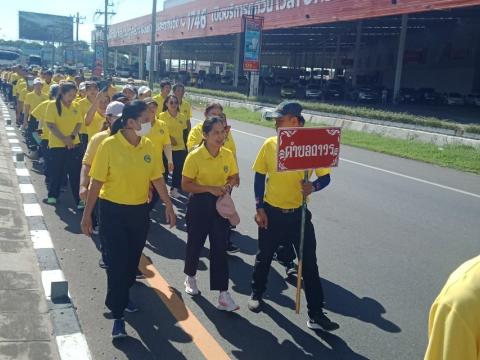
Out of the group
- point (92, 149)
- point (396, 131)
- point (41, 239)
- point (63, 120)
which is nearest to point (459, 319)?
point (92, 149)

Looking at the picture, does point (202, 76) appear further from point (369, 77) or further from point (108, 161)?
point (108, 161)

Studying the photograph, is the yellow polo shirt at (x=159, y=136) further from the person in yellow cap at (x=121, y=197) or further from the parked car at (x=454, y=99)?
the parked car at (x=454, y=99)

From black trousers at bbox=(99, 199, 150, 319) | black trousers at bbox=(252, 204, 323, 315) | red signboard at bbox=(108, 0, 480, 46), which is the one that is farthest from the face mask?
red signboard at bbox=(108, 0, 480, 46)

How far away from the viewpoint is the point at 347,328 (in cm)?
446

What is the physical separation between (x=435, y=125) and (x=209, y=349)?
698 inches

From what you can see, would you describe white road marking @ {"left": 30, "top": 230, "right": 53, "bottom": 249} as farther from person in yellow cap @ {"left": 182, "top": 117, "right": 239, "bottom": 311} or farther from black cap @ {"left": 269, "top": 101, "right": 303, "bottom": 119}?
black cap @ {"left": 269, "top": 101, "right": 303, "bottom": 119}

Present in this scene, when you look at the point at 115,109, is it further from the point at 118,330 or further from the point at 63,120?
the point at 63,120

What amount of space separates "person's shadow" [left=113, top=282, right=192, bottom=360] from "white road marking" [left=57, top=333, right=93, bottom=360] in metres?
0.23

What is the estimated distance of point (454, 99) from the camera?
38469mm

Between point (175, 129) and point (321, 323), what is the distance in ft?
15.9

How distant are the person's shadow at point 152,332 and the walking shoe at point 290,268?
136 centimetres

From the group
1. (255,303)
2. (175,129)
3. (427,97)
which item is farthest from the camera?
(427,97)

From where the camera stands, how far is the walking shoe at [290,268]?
5605mm

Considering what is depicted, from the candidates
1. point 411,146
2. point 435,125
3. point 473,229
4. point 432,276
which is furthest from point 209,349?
point 435,125
